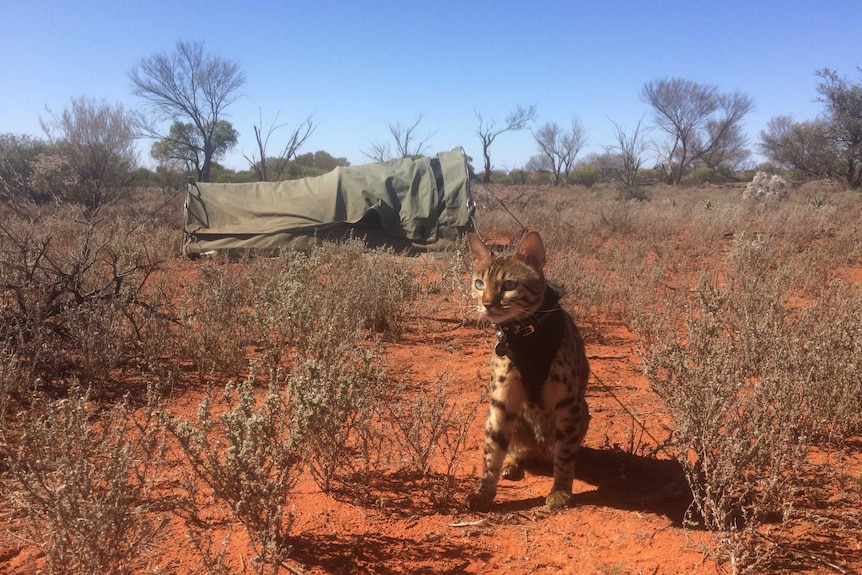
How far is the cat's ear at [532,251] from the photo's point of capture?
108 inches

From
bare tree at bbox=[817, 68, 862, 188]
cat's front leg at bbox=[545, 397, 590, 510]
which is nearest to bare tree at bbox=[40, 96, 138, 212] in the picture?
cat's front leg at bbox=[545, 397, 590, 510]

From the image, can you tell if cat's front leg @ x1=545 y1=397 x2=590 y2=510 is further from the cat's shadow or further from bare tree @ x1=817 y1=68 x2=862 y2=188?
bare tree @ x1=817 y1=68 x2=862 y2=188

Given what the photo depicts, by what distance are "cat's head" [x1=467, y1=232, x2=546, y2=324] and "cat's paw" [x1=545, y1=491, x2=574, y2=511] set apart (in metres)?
0.86

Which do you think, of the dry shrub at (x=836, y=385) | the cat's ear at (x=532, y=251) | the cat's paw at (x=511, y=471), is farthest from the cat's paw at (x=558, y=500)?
the dry shrub at (x=836, y=385)

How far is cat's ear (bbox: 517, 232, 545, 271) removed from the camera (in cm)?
275

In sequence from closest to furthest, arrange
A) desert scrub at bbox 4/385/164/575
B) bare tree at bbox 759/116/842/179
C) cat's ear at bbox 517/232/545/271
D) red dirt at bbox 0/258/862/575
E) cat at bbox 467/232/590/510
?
desert scrub at bbox 4/385/164/575 → red dirt at bbox 0/258/862/575 → cat at bbox 467/232/590/510 → cat's ear at bbox 517/232/545/271 → bare tree at bbox 759/116/842/179

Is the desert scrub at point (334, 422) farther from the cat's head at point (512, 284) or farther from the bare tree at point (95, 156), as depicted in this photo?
the bare tree at point (95, 156)

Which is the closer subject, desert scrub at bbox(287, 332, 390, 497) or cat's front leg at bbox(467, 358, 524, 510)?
desert scrub at bbox(287, 332, 390, 497)

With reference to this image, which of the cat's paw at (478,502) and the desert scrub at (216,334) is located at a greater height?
the desert scrub at (216,334)

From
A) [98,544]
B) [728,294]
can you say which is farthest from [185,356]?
[728,294]

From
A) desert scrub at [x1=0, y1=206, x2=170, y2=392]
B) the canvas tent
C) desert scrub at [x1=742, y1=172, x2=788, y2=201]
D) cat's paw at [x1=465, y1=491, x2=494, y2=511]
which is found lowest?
cat's paw at [x1=465, y1=491, x2=494, y2=511]

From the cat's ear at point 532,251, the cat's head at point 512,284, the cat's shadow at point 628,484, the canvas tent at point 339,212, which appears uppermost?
the canvas tent at point 339,212

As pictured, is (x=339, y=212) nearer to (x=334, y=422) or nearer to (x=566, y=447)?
(x=334, y=422)

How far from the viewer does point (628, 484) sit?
3.01m
